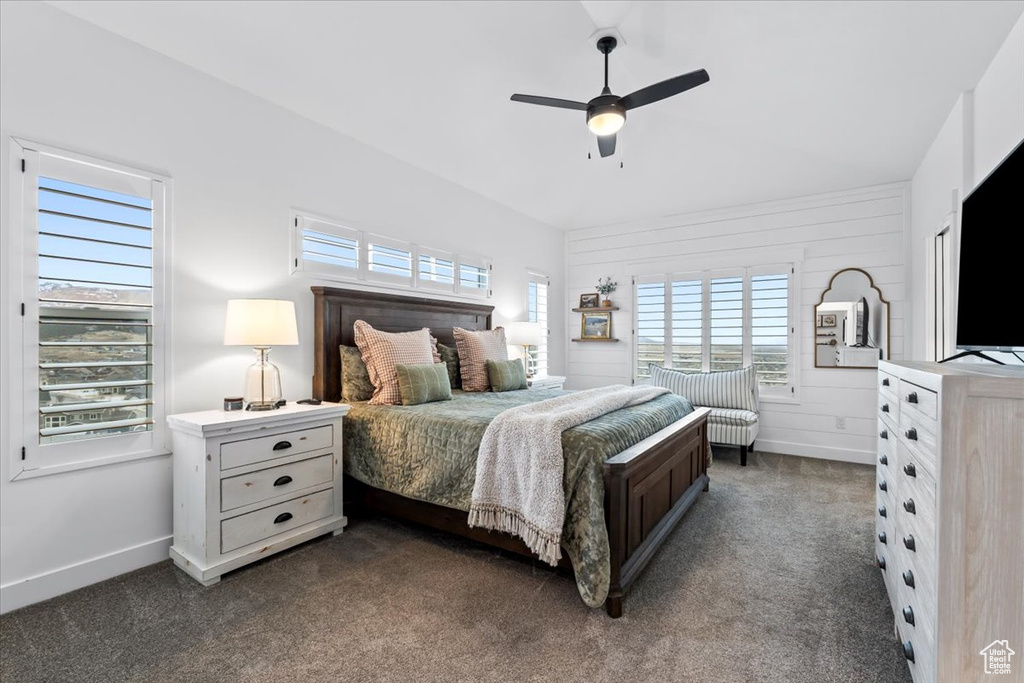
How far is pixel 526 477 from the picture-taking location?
7.28ft

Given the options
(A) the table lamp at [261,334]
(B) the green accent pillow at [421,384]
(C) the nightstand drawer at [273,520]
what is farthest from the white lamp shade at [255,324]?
(C) the nightstand drawer at [273,520]

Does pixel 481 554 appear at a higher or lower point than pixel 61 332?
lower

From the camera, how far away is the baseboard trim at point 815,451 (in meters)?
4.54

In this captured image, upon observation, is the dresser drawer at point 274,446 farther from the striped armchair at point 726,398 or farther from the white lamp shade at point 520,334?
the striped armchair at point 726,398

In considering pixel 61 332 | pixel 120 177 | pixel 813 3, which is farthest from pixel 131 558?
pixel 813 3

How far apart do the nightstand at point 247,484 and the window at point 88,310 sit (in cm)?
28

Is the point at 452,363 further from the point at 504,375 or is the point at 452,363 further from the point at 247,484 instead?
the point at 247,484

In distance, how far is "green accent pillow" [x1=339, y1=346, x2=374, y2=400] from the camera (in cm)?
333

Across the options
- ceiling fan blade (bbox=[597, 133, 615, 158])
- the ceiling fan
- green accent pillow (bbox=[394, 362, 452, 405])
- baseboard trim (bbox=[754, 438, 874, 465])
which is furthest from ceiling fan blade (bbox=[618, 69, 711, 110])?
baseboard trim (bbox=[754, 438, 874, 465])

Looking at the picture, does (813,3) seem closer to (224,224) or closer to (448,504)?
(448,504)

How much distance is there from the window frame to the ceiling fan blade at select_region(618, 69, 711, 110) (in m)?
3.18

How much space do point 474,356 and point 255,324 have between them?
184 cm

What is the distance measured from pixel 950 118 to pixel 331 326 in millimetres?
4637

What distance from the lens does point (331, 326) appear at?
340 centimetres
